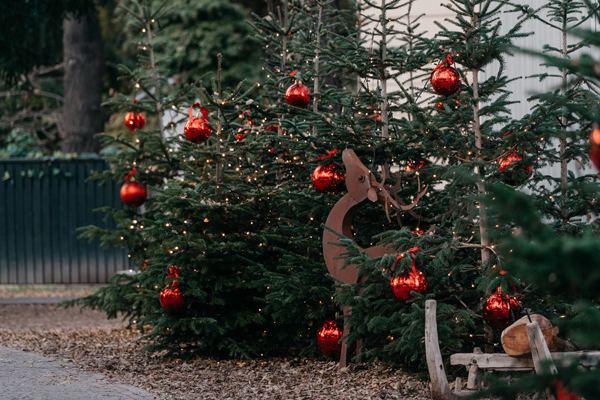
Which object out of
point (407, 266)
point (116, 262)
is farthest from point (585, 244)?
point (116, 262)

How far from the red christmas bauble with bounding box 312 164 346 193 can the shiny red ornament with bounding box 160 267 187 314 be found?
1.62m

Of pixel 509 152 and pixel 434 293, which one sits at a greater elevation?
pixel 509 152

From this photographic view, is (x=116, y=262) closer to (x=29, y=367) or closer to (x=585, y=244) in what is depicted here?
(x=29, y=367)

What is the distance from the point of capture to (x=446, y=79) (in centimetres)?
475

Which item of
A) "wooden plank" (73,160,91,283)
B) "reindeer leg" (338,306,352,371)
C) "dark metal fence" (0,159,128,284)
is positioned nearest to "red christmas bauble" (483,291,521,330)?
"reindeer leg" (338,306,352,371)

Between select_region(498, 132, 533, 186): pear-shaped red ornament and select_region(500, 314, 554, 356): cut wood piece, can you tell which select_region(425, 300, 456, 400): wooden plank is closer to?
select_region(500, 314, 554, 356): cut wood piece

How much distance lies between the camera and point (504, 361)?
3.92 meters

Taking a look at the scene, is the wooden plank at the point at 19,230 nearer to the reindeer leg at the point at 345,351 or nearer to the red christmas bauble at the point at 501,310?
the reindeer leg at the point at 345,351

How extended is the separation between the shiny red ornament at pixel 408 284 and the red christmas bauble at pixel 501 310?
459 millimetres

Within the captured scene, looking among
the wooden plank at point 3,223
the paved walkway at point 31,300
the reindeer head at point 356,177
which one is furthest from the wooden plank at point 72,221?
the reindeer head at point 356,177

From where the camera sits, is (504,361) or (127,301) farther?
(127,301)

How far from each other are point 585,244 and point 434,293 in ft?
→ 11.3

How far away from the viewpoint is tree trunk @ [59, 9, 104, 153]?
1557 cm

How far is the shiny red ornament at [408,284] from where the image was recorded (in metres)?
4.45
